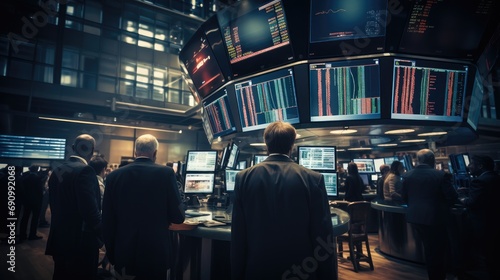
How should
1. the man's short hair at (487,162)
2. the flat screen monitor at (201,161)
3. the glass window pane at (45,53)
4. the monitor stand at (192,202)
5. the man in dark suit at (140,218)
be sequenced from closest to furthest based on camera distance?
1. the man in dark suit at (140,218)
2. the man's short hair at (487,162)
3. the monitor stand at (192,202)
4. the flat screen monitor at (201,161)
5. the glass window pane at (45,53)

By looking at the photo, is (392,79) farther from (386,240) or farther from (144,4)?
(144,4)

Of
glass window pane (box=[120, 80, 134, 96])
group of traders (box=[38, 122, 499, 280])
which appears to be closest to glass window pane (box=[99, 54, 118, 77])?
glass window pane (box=[120, 80, 134, 96])

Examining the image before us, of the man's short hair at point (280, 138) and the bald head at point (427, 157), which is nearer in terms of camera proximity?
the man's short hair at point (280, 138)

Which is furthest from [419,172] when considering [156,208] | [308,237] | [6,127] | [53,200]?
[6,127]

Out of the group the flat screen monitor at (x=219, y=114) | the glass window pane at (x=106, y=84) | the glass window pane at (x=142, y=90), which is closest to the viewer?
the flat screen monitor at (x=219, y=114)

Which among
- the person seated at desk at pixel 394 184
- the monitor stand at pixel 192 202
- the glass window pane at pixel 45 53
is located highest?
the glass window pane at pixel 45 53

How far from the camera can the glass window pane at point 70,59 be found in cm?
1152

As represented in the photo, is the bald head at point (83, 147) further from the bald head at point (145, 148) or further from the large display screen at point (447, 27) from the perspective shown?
the large display screen at point (447, 27)

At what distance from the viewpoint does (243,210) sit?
59.4 inches

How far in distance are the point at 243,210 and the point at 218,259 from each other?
1.17 metres

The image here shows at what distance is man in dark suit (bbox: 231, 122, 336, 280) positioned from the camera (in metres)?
1.39

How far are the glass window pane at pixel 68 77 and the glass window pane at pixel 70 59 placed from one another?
526mm

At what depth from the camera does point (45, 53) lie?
36.2 feet

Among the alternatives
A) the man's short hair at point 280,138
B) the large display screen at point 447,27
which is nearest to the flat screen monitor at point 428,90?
the large display screen at point 447,27
